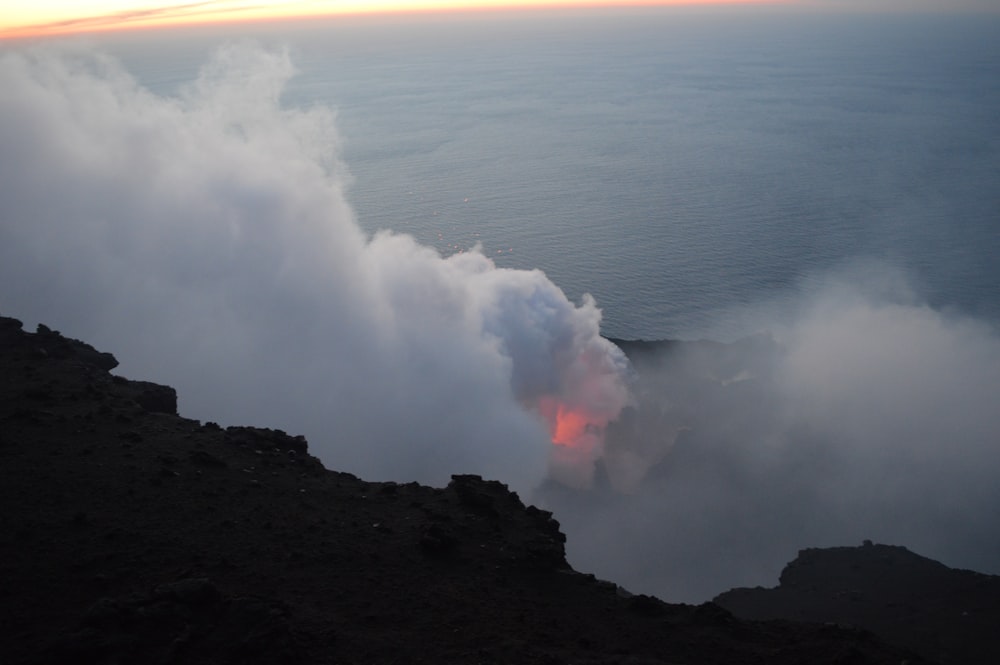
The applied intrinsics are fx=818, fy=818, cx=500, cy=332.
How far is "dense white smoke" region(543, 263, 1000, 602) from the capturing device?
39.6 m

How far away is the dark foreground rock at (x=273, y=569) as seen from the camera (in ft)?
52.5

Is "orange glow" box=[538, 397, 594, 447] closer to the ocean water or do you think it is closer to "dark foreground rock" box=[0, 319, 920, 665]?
the ocean water

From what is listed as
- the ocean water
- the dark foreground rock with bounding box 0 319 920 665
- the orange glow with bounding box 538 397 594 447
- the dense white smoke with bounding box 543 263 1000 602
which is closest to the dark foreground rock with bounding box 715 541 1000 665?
the dense white smoke with bounding box 543 263 1000 602

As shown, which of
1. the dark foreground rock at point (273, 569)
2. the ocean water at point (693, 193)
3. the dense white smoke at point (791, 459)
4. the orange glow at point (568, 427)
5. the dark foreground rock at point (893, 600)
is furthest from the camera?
the ocean water at point (693, 193)

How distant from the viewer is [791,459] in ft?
155

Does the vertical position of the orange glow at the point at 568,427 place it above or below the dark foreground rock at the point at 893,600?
above

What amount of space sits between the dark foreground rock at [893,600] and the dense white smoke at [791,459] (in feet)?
16.8

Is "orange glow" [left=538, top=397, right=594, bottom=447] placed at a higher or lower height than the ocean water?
lower

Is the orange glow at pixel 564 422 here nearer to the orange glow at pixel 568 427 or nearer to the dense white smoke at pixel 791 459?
the orange glow at pixel 568 427

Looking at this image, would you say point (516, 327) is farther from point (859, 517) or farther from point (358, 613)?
point (358, 613)

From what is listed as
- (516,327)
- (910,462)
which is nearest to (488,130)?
(516,327)

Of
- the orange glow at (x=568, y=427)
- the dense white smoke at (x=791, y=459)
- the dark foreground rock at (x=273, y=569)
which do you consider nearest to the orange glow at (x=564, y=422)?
the orange glow at (x=568, y=427)

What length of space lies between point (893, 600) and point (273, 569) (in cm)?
2265

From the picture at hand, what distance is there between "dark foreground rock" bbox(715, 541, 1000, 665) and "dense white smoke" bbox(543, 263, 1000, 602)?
512cm
